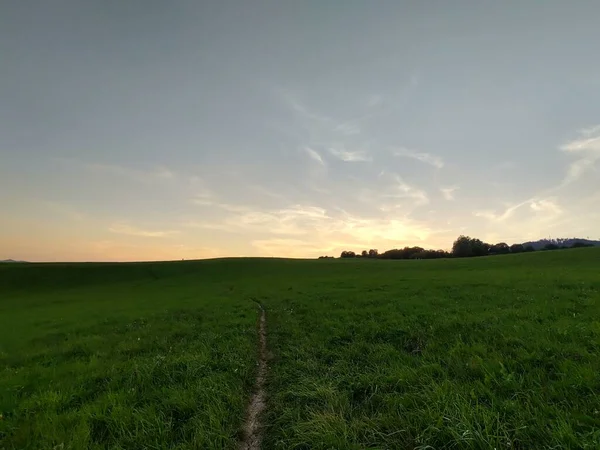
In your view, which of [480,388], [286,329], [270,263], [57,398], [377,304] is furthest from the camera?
[270,263]

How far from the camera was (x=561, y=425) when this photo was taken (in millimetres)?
6113

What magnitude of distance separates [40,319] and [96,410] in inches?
1104

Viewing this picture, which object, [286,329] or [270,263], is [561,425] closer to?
[286,329]

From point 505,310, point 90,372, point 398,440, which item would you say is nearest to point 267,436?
point 398,440

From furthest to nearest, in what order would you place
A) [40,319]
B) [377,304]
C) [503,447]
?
[40,319], [377,304], [503,447]

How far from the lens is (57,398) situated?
983cm

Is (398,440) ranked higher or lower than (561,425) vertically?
lower

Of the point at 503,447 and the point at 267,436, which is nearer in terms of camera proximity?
the point at 503,447

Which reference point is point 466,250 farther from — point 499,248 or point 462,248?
point 499,248

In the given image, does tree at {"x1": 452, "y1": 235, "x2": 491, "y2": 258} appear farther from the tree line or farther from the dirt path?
the dirt path

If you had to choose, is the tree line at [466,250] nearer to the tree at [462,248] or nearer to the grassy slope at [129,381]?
the tree at [462,248]

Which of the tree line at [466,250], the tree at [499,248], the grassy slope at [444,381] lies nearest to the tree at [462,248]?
the tree line at [466,250]

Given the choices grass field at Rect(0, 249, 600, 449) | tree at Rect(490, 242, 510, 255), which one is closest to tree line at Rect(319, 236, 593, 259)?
tree at Rect(490, 242, 510, 255)

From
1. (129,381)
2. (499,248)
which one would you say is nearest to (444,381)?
(129,381)
